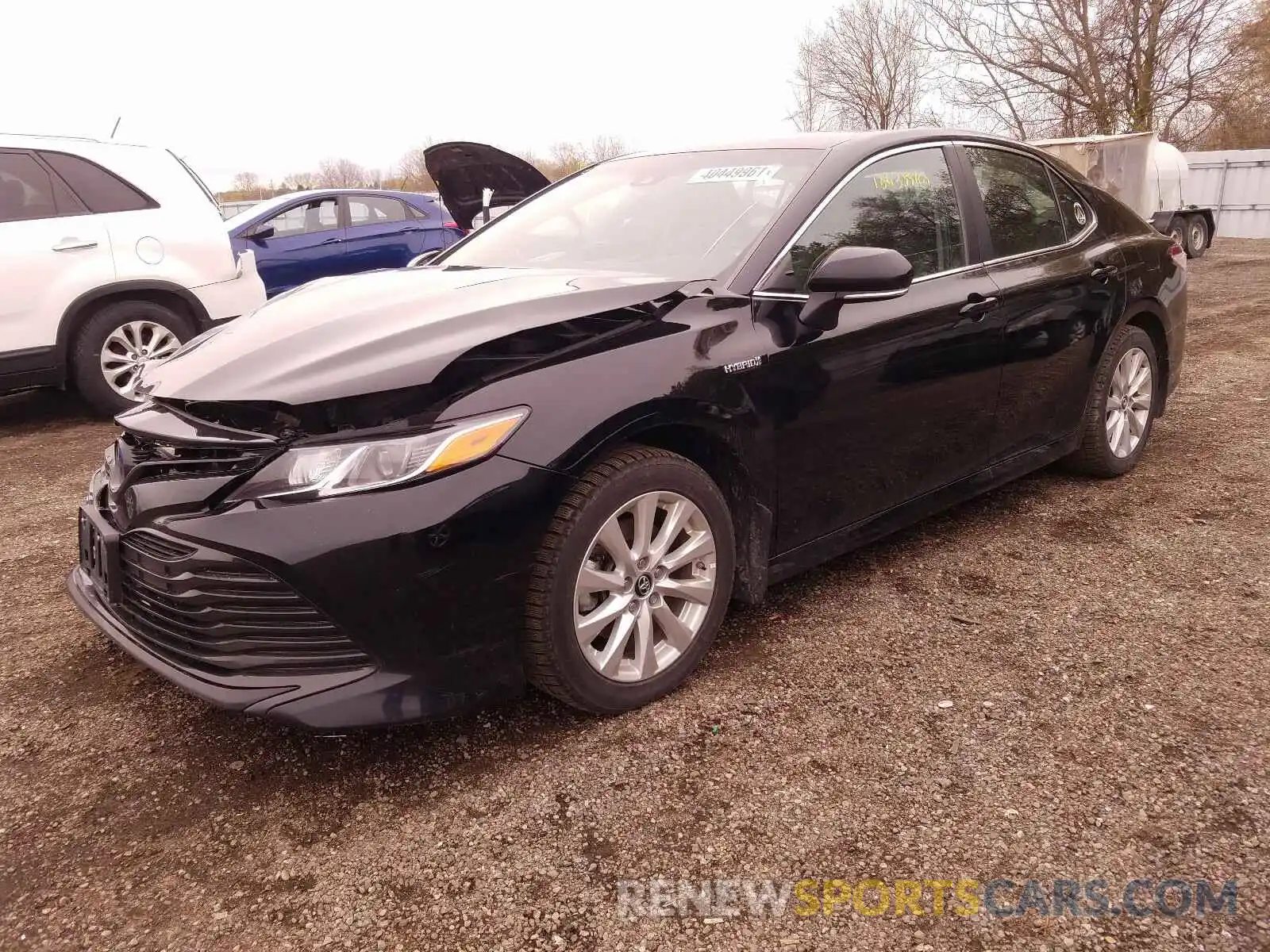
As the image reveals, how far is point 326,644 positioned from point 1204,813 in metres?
2.01

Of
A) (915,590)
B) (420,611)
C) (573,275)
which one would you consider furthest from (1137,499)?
(420,611)

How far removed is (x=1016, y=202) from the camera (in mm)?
3721

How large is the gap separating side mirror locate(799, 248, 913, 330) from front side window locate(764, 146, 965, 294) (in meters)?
0.09

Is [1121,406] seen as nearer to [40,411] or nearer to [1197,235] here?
[40,411]

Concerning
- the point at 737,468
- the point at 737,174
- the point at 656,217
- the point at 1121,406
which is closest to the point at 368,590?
the point at 737,468

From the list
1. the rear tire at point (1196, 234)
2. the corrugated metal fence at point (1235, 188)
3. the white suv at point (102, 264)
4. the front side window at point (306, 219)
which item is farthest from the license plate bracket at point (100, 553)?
the corrugated metal fence at point (1235, 188)

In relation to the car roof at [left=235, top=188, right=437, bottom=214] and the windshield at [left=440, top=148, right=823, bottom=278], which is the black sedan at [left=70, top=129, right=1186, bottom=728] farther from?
the car roof at [left=235, top=188, right=437, bottom=214]

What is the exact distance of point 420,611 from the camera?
210 cm

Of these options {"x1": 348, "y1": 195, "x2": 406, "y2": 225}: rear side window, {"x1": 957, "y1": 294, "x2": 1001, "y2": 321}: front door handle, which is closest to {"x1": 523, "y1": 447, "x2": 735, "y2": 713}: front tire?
{"x1": 957, "y1": 294, "x2": 1001, "y2": 321}: front door handle

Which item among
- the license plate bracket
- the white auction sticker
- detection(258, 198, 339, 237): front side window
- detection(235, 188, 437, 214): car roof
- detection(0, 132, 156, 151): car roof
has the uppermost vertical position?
detection(0, 132, 156, 151): car roof

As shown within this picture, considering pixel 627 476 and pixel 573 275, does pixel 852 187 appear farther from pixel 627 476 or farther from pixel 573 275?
pixel 627 476

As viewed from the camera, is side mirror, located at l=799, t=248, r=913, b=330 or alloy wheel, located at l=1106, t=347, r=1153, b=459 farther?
alloy wheel, located at l=1106, t=347, r=1153, b=459

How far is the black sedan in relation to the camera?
2.07 m

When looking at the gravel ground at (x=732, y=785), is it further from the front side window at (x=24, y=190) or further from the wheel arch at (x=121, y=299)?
the front side window at (x=24, y=190)
